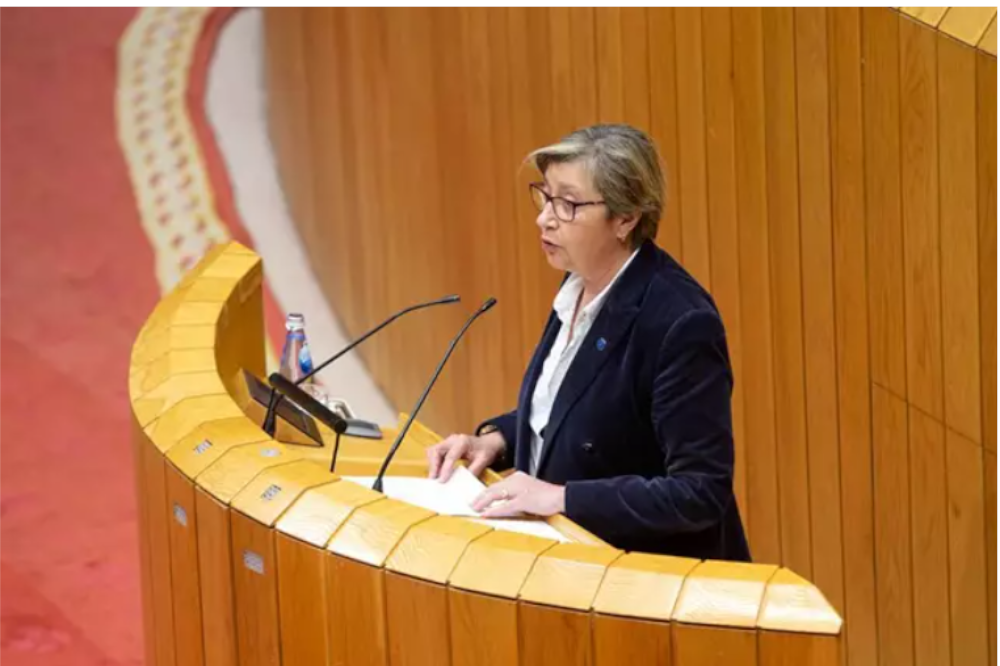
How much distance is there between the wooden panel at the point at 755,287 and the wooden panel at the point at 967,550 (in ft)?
1.90

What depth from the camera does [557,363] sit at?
265 centimetres

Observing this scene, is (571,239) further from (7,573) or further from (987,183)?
(7,573)

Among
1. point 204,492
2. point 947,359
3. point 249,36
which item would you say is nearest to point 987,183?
point 947,359

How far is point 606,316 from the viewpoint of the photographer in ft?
8.27

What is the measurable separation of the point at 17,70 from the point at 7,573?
6.53 ft

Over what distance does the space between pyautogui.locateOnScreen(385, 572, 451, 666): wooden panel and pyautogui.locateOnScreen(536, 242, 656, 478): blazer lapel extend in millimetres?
692

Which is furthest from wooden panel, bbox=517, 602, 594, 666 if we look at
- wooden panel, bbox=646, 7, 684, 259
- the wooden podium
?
wooden panel, bbox=646, 7, 684, 259

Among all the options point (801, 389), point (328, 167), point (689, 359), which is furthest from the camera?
point (328, 167)

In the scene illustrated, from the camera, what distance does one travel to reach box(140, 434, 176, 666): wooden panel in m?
2.44

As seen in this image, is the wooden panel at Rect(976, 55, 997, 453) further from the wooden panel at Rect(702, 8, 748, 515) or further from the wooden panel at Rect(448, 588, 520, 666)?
the wooden panel at Rect(448, 588, 520, 666)

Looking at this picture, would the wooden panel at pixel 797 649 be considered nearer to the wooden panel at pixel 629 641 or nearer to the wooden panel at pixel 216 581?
the wooden panel at pixel 629 641

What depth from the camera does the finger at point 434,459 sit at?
8.68 feet

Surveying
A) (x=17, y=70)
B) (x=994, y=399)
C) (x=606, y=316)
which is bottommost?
(x=994, y=399)

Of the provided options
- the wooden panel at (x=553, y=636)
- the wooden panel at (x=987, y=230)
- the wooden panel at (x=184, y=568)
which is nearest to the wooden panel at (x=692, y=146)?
the wooden panel at (x=987, y=230)
